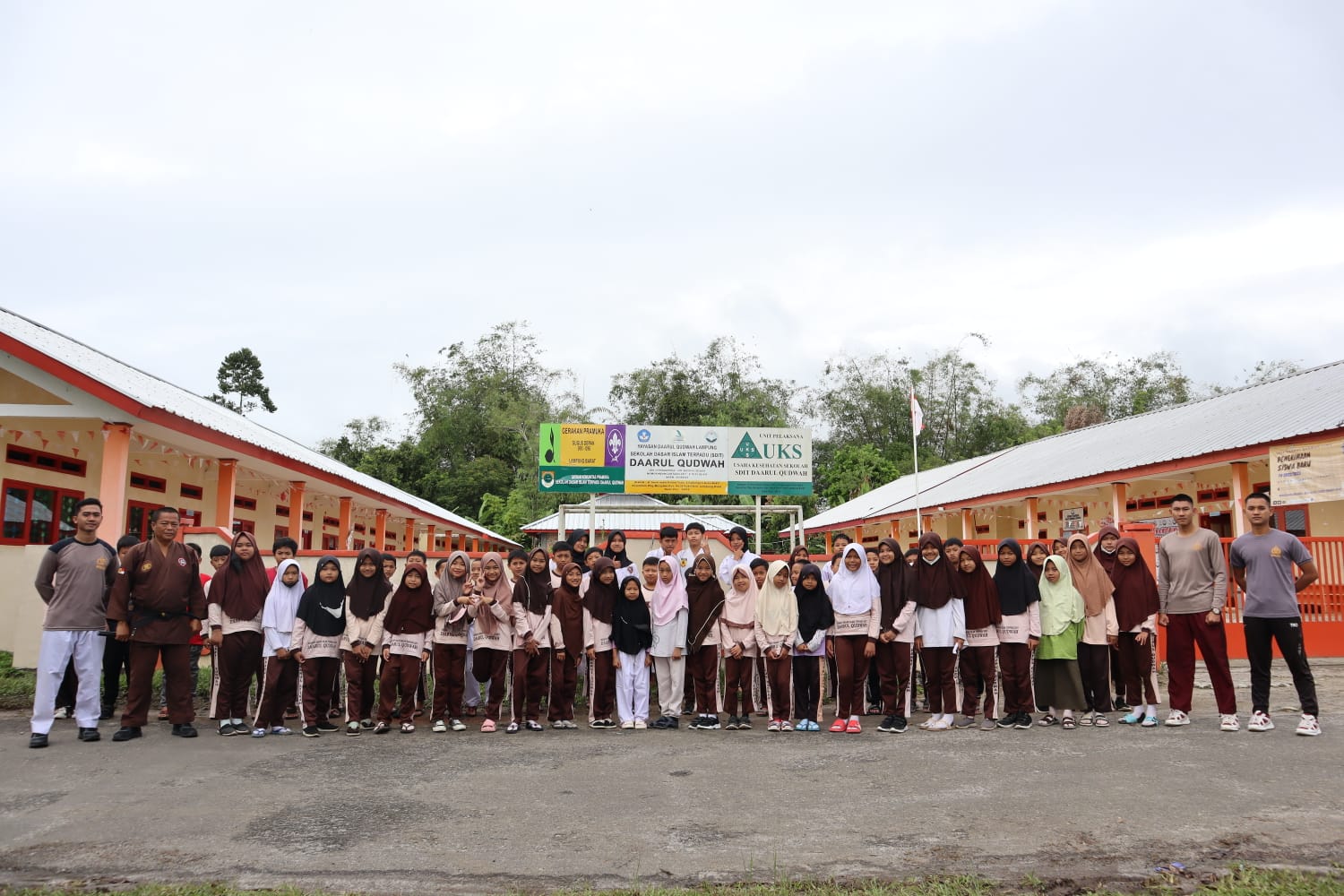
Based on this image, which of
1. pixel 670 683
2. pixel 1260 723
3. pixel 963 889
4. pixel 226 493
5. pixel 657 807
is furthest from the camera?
pixel 226 493

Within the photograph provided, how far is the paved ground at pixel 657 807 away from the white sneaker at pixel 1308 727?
76mm

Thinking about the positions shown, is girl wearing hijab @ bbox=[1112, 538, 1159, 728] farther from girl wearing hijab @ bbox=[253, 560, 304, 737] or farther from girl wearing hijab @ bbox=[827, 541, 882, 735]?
girl wearing hijab @ bbox=[253, 560, 304, 737]

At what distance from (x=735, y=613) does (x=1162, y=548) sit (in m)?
3.51

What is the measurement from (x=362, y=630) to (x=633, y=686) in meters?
2.30

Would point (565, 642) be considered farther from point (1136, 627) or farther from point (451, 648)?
point (1136, 627)

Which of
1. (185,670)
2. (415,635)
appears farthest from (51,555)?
(415,635)

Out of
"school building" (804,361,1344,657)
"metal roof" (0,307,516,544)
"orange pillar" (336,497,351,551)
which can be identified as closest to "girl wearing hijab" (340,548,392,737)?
"metal roof" (0,307,516,544)

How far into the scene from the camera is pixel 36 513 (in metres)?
12.8

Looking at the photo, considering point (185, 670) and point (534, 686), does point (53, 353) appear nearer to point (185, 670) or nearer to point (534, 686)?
point (185, 670)

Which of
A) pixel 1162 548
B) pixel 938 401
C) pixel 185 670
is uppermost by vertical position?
pixel 938 401

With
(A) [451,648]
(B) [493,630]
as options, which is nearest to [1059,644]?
(B) [493,630]

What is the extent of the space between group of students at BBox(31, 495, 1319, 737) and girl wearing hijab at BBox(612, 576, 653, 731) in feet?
0.06

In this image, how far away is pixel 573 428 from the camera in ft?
52.1

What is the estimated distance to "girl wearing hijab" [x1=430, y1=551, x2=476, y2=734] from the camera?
7430 millimetres
